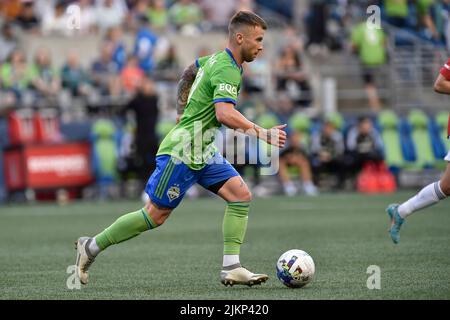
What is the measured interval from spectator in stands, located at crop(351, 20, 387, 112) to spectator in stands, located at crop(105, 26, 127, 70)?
5772mm

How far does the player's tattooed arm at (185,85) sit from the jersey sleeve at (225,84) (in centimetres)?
60

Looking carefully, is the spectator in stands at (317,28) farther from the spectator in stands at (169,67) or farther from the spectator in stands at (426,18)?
the spectator in stands at (169,67)

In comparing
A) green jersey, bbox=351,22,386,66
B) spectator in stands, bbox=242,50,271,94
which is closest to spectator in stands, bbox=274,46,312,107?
spectator in stands, bbox=242,50,271,94

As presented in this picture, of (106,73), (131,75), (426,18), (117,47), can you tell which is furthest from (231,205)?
(117,47)

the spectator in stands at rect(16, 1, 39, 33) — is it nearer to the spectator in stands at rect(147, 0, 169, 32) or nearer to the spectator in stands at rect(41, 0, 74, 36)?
the spectator in stands at rect(41, 0, 74, 36)

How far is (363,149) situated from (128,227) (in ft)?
49.5

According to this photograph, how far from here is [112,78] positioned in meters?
23.5

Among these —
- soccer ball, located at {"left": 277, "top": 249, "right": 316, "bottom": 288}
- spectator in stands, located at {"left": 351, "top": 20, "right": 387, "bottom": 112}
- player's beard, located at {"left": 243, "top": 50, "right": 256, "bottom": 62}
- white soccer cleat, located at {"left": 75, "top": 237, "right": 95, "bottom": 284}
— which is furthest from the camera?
spectator in stands, located at {"left": 351, "top": 20, "right": 387, "bottom": 112}

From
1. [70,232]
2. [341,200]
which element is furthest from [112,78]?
[70,232]

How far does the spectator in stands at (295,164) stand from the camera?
22.7 meters

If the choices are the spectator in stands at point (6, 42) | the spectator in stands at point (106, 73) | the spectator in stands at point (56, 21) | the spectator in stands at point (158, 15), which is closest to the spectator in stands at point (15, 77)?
the spectator in stands at point (6, 42)

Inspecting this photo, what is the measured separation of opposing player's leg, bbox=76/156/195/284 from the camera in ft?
27.7

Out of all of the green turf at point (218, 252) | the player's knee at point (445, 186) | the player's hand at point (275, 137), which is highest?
the player's hand at point (275, 137)

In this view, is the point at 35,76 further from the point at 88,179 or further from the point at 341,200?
the point at 341,200
